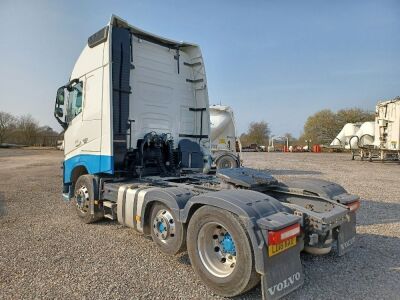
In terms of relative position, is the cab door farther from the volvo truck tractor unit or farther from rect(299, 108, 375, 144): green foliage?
rect(299, 108, 375, 144): green foliage

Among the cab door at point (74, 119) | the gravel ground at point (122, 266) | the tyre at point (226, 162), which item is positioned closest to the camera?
the gravel ground at point (122, 266)

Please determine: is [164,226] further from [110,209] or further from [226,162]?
[226,162]

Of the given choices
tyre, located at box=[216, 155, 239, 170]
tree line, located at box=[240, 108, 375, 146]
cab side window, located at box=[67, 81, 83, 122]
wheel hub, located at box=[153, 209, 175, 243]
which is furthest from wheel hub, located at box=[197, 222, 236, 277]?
tree line, located at box=[240, 108, 375, 146]

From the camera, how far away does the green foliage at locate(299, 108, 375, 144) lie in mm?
44969

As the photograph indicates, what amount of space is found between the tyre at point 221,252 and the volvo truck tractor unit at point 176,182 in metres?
0.01

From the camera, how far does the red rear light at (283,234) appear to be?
2994 millimetres

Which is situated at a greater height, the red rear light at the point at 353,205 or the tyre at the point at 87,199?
the red rear light at the point at 353,205

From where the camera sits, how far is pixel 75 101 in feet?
21.9

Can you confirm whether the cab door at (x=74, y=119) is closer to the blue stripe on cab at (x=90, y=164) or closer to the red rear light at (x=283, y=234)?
the blue stripe on cab at (x=90, y=164)

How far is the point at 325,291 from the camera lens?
343 centimetres

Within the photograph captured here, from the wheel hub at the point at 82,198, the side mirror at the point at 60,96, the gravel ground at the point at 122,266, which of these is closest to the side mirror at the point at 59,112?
the side mirror at the point at 60,96

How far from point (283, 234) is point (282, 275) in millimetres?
408

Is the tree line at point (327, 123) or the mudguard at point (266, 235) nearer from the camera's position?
the mudguard at point (266, 235)

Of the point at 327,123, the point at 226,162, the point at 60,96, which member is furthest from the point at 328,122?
the point at 60,96
